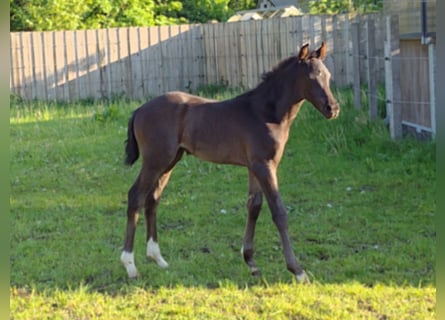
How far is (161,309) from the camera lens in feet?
16.3

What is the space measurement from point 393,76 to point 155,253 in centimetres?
556

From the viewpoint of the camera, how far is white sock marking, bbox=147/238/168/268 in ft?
19.9

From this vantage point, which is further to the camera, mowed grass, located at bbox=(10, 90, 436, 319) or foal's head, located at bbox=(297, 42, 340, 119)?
foal's head, located at bbox=(297, 42, 340, 119)

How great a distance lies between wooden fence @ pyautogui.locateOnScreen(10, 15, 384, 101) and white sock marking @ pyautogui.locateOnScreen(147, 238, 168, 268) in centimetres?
1022

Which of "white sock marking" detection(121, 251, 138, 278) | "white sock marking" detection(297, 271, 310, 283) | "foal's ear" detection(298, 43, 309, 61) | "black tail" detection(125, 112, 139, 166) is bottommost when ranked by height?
"white sock marking" detection(297, 271, 310, 283)

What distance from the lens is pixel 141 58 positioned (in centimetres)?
1778

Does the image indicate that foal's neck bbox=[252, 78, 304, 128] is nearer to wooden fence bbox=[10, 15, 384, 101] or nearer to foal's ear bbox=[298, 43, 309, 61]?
foal's ear bbox=[298, 43, 309, 61]

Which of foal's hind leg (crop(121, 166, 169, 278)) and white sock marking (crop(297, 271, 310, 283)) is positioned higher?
foal's hind leg (crop(121, 166, 169, 278))

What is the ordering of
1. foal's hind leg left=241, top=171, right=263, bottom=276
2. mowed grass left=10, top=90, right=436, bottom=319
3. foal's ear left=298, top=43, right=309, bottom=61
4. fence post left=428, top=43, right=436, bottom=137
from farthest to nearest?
fence post left=428, top=43, right=436, bottom=137, foal's hind leg left=241, top=171, right=263, bottom=276, foal's ear left=298, top=43, right=309, bottom=61, mowed grass left=10, top=90, right=436, bottom=319

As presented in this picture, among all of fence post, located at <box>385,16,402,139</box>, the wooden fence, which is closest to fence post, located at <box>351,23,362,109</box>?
fence post, located at <box>385,16,402,139</box>

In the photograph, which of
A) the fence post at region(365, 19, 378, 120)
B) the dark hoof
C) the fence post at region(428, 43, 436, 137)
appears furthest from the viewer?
the fence post at region(365, 19, 378, 120)

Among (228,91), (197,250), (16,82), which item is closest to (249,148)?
(197,250)

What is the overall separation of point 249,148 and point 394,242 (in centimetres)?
176

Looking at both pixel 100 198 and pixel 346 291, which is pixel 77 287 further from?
pixel 100 198
